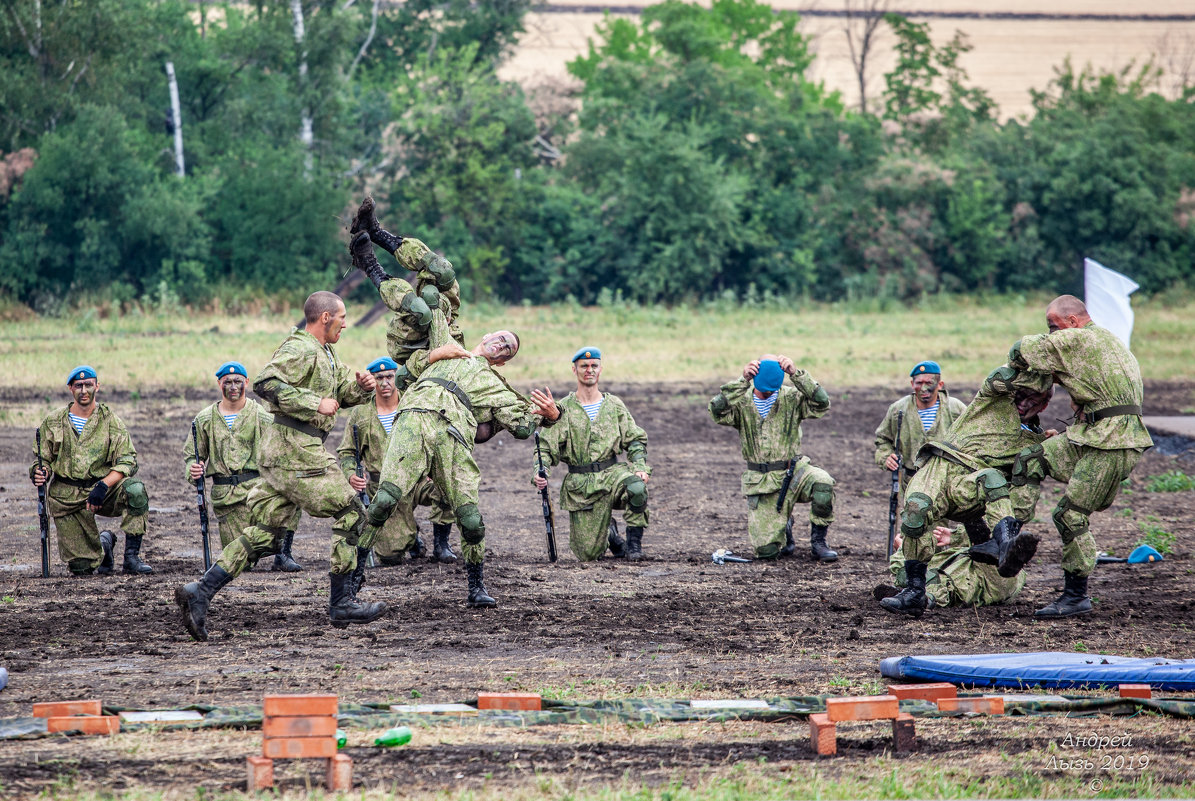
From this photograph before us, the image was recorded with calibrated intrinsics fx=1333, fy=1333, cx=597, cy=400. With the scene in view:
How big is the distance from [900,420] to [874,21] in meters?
49.8

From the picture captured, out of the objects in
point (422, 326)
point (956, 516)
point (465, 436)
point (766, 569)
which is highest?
point (422, 326)

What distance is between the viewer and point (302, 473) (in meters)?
8.35

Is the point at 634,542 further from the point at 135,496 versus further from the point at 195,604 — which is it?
the point at 195,604

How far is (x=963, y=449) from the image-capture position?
28.9 ft

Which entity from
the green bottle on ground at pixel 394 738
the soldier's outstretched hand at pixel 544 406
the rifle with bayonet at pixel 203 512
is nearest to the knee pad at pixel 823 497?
the soldier's outstretched hand at pixel 544 406

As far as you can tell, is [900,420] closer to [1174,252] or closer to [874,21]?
[1174,252]

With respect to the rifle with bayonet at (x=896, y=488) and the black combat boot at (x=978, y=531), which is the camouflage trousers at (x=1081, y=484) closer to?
the black combat boot at (x=978, y=531)

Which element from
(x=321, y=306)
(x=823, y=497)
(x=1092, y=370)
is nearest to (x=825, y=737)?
(x=1092, y=370)

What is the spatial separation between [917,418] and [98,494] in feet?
21.5

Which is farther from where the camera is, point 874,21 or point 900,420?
point 874,21

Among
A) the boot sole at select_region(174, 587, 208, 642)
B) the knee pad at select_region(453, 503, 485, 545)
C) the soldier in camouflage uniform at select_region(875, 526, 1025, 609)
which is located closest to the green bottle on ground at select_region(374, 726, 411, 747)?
the boot sole at select_region(174, 587, 208, 642)

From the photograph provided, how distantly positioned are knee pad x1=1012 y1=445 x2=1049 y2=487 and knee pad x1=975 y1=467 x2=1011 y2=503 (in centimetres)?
28

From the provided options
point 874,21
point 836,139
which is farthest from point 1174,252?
point 874,21

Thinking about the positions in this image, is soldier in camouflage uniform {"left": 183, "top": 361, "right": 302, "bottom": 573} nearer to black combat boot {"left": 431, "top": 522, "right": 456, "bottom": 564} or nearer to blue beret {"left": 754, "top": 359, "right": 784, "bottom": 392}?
black combat boot {"left": 431, "top": 522, "right": 456, "bottom": 564}
